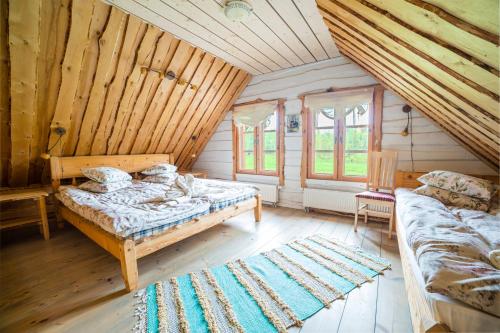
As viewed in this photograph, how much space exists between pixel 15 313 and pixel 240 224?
2.32m

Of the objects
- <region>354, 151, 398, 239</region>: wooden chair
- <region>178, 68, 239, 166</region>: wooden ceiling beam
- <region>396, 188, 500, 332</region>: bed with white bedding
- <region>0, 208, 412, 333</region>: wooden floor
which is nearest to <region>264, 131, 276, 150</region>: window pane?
<region>178, 68, 239, 166</region>: wooden ceiling beam

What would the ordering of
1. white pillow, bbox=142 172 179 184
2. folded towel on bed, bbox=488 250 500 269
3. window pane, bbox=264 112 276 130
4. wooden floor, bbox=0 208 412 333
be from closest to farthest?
1. folded towel on bed, bbox=488 250 500 269
2. wooden floor, bbox=0 208 412 333
3. white pillow, bbox=142 172 179 184
4. window pane, bbox=264 112 276 130

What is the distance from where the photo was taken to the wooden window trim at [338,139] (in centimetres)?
311

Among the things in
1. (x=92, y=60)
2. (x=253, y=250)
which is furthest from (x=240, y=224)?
(x=92, y=60)

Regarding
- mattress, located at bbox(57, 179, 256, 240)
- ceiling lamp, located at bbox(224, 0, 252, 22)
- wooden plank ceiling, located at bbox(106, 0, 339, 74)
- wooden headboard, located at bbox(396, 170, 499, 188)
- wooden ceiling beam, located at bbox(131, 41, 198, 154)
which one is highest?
wooden plank ceiling, located at bbox(106, 0, 339, 74)

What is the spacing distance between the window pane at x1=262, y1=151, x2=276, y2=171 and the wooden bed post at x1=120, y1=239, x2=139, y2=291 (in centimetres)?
291

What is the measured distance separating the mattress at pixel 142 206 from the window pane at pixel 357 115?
1.89 meters

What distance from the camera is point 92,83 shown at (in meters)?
2.64

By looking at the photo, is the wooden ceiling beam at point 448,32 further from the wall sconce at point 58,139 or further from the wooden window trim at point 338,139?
the wall sconce at point 58,139

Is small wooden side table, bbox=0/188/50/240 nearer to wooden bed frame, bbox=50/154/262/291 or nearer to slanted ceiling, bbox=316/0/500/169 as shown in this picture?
wooden bed frame, bbox=50/154/262/291

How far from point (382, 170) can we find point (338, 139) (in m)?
0.81

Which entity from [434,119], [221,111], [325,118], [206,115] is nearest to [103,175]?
[206,115]

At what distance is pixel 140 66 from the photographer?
9.14 ft

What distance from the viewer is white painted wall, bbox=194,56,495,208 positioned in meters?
2.77
